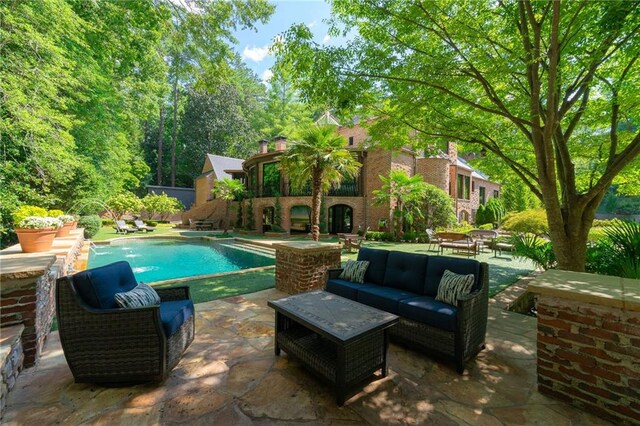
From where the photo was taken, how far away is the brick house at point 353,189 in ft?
59.2

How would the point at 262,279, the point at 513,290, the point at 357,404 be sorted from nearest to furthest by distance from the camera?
the point at 357,404
the point at 513,290
the point at 262,279

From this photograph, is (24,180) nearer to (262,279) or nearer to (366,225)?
(262,279)

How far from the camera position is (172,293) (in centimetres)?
354

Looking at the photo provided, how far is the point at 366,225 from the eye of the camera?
18.3 meters

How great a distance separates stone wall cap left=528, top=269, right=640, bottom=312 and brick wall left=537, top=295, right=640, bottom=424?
0.09m

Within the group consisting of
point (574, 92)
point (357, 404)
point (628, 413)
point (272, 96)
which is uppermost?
point (272, 96)

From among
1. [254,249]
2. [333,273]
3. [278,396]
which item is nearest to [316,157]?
[254,249]

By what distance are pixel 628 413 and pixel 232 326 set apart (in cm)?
433

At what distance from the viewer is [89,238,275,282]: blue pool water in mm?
9305

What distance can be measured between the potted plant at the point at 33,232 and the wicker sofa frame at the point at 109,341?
134 inches

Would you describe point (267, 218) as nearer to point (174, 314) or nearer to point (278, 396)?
point (174, 314)

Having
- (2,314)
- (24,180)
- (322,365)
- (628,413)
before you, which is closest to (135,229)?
(24,180)

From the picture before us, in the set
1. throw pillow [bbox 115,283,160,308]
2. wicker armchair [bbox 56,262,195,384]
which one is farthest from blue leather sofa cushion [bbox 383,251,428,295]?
throw pillow [bbox 115,283,160,308]

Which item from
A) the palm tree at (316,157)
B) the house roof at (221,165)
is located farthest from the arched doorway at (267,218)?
the palm tree at (316,157)
